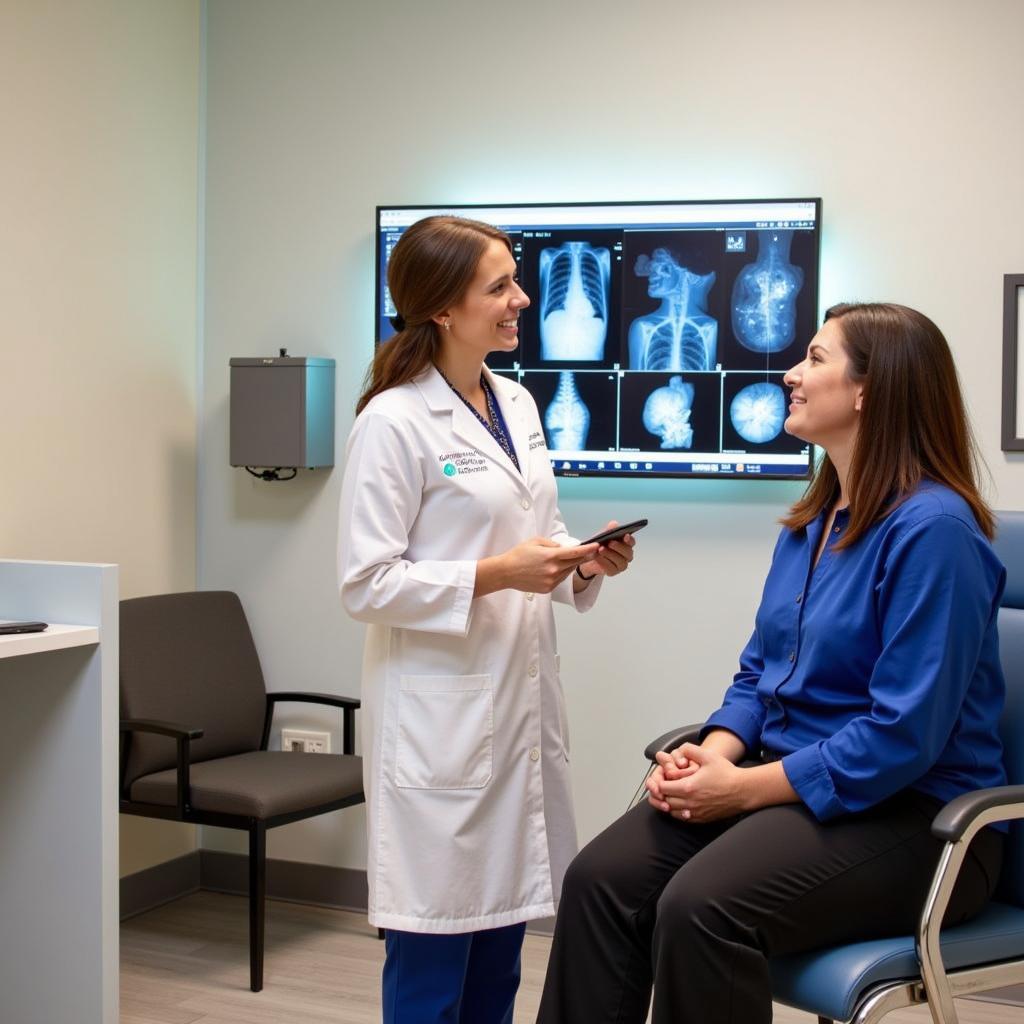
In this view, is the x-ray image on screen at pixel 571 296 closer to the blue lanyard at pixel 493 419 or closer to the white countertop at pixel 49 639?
the blue lanyard at pixel 493 419

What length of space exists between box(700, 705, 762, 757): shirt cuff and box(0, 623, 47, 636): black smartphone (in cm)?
123

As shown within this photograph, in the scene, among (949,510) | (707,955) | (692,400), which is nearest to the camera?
(707,955)

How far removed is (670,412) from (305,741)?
1326 millimetres

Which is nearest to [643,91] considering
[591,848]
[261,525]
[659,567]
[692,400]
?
[692,400]

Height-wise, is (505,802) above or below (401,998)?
above

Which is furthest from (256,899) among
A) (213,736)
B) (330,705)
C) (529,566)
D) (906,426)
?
(906,426)

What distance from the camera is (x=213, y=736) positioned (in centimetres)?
325

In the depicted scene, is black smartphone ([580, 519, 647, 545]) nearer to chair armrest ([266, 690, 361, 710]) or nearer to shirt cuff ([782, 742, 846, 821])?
shirt cuff ([782, 742, 846, 821])

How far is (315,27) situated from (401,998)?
99.0 inches

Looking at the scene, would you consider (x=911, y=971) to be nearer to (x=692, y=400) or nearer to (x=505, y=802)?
(x=505, y=802)

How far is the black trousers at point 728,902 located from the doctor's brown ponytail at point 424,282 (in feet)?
2.65

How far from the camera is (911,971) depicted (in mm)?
1656

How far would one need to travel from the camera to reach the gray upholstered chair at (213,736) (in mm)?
2891

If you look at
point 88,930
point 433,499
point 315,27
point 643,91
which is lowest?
point 88,930
